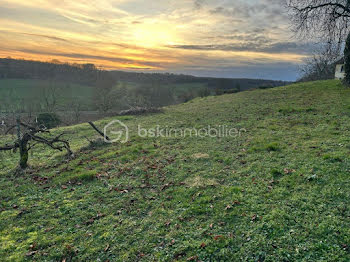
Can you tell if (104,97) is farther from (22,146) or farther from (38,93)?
(22,146)

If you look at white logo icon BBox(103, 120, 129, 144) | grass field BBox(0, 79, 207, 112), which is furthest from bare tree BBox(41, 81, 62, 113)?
white logo icon BBox(103, 120, 129, 144)

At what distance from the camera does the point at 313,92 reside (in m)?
21.6

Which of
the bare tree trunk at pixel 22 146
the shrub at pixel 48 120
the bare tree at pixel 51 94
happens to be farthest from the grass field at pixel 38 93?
the bare tree trunk at pixel 22 146

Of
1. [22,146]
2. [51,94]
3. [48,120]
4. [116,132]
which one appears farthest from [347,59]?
[51,94]

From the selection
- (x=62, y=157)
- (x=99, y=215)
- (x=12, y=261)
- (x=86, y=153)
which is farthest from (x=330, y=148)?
(x=62, y=157)

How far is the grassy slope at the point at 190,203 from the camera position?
4.47m

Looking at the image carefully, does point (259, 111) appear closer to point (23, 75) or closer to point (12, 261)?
point (12, 261)

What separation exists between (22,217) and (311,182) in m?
8.42

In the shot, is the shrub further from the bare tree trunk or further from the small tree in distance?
the small tree in distance

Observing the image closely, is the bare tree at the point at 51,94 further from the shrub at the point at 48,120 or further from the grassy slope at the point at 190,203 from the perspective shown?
the grassy slope at the point at 190,203

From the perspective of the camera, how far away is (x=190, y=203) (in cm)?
610

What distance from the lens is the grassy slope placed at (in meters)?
4.47

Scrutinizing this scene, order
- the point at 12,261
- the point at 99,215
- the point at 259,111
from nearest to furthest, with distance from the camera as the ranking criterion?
the point at 12,261 < the point at 99,215 < the point at 259,111

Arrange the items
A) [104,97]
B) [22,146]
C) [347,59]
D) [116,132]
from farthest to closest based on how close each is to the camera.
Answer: [104,97], [347,59], [116,132], [22,146]
